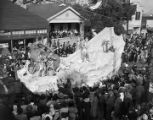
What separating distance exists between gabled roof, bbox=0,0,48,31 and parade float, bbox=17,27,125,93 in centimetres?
339

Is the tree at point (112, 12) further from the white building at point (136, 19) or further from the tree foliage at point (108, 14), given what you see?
the white building at point (136, 19)

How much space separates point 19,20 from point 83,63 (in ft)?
26.2

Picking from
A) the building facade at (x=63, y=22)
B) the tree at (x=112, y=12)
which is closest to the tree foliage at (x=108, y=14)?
the tree at (x=112, y=12)

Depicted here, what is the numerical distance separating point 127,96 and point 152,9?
49.0m

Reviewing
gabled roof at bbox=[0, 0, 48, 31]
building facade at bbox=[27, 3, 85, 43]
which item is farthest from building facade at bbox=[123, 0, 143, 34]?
gabled roof at bbox=[0, 0, 48, 31]

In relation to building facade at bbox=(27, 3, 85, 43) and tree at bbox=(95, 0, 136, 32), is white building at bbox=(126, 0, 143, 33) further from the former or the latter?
building facade at bbox=(27, 3, 85, 43)

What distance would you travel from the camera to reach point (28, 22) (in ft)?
68.6

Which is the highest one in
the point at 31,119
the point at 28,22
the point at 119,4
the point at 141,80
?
the point at 119,4

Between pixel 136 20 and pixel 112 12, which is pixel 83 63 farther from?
pixel 136 20

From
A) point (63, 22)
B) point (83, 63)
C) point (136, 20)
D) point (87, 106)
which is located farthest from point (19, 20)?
point (136, 20)

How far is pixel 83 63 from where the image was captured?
13867 mm

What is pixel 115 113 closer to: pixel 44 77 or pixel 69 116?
pixel 69 116

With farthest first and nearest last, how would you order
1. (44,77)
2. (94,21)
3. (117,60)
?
(94,21), (117,60), (44,77)

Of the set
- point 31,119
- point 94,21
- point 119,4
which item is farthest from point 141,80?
point 119,4
